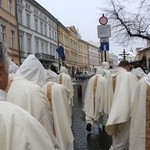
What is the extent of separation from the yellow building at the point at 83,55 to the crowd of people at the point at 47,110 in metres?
97.7

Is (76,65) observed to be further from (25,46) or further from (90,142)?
(90,142)

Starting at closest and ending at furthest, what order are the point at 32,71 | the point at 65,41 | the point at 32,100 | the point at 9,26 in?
1. the point at 32,100
2. the point at 32,71
3. the point at 9,26
4. the point at 65,41

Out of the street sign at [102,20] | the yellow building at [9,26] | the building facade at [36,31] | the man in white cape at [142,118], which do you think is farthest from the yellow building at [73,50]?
the man in white cape at [142,118]

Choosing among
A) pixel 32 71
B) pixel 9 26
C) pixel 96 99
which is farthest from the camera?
pixel 9 26

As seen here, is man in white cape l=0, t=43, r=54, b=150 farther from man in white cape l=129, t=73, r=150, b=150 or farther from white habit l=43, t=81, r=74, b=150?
white habit l=43, t=81, r=74, b=150

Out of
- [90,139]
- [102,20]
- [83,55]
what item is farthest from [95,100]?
[83,55]

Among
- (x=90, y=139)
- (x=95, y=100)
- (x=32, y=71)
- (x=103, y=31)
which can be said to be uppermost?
(x=103, y=31)

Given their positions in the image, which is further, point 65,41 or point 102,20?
point 65,41

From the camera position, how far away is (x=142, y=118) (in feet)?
15.8

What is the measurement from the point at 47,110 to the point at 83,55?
111565 millimetres

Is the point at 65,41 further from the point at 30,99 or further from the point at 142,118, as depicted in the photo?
the point at 30,99

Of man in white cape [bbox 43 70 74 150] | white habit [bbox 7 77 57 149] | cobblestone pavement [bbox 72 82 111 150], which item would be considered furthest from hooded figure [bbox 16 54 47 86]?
cobblestone pavement [bbox 72 82 111 150]

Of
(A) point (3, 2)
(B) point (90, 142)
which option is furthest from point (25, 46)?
(B) point (90, 142)

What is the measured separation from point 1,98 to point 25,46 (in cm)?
4767
